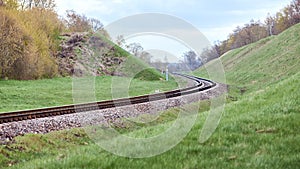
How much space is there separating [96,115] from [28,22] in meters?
27.3

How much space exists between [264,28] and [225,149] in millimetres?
115334

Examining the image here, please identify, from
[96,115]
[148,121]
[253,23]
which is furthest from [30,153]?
[253,23]

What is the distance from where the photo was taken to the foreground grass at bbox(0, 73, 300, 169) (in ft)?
24.1

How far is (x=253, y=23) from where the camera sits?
123562 mm

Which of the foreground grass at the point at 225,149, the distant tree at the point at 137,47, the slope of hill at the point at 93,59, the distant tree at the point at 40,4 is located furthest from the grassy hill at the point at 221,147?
the distant tree at the point at 40,4

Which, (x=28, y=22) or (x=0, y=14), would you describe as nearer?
(x=0, y=14)

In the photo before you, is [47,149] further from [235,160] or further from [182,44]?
[235,160]

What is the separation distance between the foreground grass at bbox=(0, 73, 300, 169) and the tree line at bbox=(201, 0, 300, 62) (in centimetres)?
8626

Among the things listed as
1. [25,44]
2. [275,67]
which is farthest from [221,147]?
[275,67]

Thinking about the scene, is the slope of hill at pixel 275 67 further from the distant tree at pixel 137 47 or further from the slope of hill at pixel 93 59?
the distant tree at pixel 137 47

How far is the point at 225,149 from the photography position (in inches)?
316

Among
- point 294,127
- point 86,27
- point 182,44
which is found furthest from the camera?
point 86,27

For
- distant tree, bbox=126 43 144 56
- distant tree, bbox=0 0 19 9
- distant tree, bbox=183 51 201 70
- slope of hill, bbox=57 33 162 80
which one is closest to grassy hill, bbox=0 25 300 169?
distant tree, bbox=183 51 201 70

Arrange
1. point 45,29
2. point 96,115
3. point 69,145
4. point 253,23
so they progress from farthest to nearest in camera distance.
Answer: point 253,23 < point 45,29 < point 96,115 < point 69,145
